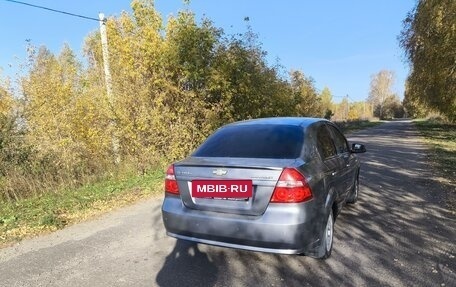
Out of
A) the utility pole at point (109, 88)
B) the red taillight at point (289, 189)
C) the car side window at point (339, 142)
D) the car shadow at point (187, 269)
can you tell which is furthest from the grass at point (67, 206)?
the car side window at point (339, 142)

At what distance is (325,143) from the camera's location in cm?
491

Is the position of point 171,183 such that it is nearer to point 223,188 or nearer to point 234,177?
point 223,188

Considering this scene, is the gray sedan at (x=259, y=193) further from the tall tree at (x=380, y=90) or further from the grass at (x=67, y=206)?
the tall tree at (x=380, y=90)

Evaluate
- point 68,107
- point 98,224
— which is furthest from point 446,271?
point 68,107

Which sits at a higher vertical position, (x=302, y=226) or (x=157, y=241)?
(x=302, y=226)

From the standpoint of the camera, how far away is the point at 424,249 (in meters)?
4.65

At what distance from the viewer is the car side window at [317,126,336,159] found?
4.63 meters

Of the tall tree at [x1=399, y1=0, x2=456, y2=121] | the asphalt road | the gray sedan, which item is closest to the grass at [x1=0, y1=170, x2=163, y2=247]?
the asphalt road

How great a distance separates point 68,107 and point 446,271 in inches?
524

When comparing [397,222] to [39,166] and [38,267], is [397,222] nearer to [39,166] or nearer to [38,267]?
[38,267]

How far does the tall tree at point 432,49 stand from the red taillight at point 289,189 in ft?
46.1

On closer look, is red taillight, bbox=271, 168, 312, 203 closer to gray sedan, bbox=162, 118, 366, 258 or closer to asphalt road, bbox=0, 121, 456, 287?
gray sedan, bbox=162, 118, 366, 258

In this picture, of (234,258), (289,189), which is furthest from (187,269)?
(289,189)

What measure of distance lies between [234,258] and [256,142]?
4.47 ft
